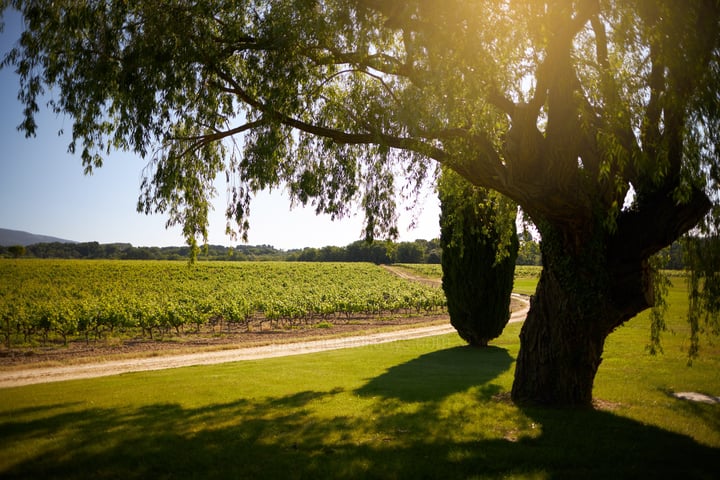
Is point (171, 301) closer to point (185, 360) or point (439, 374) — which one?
point (185, 360)

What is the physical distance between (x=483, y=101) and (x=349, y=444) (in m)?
5.77

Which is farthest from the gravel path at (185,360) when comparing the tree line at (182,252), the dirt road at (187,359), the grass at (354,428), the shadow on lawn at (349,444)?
the tree line at (182,252)

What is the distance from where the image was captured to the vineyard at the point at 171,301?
21781 millimetres

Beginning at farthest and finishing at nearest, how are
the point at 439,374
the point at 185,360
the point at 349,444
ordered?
the point at 185,360 < the point at 439,374 < the point at 349,444

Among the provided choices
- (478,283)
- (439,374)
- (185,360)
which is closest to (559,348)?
(439,374)

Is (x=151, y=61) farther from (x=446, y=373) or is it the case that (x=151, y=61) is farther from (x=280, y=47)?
(x=446, y=373)

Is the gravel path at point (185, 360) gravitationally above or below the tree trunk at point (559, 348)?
below

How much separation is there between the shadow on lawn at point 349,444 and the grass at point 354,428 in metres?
0.02

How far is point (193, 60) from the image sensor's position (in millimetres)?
7234

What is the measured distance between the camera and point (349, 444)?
625 cm

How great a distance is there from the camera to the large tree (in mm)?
6816

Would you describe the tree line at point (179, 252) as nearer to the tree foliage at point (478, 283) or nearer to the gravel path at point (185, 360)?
the gravel path at point (185, 360)

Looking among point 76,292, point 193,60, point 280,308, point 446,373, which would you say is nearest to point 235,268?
point 76,292

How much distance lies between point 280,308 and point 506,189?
72.8 ft
